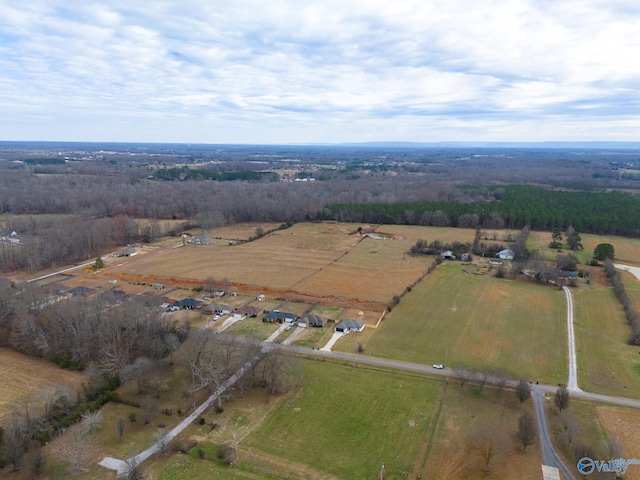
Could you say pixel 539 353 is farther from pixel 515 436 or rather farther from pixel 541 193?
pixel 541 193

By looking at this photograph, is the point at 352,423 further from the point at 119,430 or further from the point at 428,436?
the point at 119,430

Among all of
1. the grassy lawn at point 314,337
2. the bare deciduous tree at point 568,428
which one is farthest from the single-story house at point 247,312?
the bare deciduous tree at point 568,428


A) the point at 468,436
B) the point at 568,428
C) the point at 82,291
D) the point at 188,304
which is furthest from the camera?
the point at 82,291

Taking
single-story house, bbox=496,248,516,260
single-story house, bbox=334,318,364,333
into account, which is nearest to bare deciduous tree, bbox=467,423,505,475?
single-story house, bbox=334,318,364,333

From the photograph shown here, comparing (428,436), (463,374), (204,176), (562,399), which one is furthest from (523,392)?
(204,176)

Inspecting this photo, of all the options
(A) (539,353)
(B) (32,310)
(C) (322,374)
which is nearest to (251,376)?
(C) (322,374)

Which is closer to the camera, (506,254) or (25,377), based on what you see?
(25,377)
